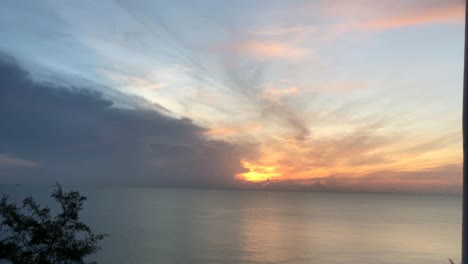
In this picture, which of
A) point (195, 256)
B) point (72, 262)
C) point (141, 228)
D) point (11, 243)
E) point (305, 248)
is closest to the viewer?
point (11, 243)

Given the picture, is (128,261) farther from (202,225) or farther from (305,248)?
(202,225)

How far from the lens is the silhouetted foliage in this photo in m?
18.2

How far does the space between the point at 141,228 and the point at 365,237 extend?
58.9 meters

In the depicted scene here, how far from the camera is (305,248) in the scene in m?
86.9

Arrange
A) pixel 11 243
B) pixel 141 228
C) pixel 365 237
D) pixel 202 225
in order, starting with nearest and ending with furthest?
pixel 11 243 → pixel 365 237 → pixel 141 228 → pixel 202 225

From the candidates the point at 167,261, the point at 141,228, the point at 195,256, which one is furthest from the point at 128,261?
the point at 141,228

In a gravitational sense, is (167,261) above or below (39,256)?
below

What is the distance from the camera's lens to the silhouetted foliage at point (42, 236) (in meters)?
18.2

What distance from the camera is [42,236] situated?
18.5 meters

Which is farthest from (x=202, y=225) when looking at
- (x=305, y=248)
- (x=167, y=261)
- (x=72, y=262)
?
(x=72, y=262)

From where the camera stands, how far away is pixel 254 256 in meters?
75.8

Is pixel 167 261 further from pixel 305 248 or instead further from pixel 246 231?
pixel 246 231

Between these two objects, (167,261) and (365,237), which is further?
(365,237)

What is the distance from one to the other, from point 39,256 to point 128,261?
174 ft
